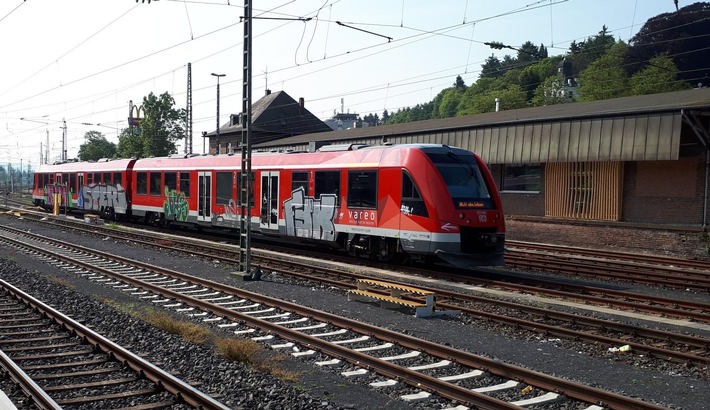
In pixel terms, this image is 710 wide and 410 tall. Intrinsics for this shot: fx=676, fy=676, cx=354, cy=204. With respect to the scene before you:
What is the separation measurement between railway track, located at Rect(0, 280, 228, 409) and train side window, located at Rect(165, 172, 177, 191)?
1662 centimetres

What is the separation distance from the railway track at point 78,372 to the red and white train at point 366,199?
8.25m

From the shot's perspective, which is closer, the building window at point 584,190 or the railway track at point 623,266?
the railway track at point 623,266

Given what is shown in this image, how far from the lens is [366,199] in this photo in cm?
1744

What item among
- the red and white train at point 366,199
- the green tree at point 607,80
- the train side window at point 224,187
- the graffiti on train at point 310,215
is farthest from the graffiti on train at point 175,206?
the green tree at point 607,80

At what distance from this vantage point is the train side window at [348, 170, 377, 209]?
56.4 ft

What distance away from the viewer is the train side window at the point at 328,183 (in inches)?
727

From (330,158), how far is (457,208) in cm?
471

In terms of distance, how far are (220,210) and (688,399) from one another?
1894cm

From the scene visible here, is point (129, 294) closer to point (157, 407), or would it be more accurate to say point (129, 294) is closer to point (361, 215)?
point (361, 215)

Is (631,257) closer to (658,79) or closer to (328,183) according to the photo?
(328,183)

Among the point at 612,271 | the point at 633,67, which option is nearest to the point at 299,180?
the point at 612,271

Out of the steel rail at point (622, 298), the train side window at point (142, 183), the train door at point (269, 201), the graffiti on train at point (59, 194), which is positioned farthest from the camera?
the graffiti on train at point (59, 194)

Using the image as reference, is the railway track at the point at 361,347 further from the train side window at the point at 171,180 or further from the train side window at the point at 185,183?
the train side window at the point at 171,180

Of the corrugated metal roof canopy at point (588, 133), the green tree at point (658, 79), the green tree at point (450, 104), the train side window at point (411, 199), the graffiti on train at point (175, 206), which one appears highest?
the green tree at point (450, 104)
